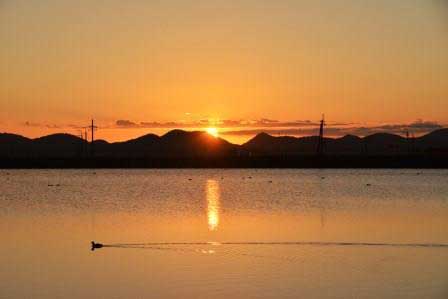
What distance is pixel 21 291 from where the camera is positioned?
59.8 feet

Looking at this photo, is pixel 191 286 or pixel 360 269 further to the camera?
pixel 360 269

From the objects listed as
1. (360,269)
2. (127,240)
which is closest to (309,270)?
(360,269)

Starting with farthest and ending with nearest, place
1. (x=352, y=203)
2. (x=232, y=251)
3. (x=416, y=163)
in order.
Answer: (x=416, y=163) → (x=352, y=203) → (x=232, y=251)

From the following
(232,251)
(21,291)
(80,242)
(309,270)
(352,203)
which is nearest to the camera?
(21,291)

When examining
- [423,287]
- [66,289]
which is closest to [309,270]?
[423,287]

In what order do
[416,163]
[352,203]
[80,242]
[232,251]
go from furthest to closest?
1. [416,163]
2. [352,203]
3. [80,242]
4. [232,251]

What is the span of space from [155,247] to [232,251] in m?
3.02

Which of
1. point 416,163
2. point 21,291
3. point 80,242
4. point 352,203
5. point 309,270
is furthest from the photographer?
point 416,163

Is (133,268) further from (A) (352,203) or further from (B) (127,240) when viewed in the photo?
(A) (352,203)

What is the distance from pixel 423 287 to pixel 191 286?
231 inches

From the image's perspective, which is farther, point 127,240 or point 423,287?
point 127,240

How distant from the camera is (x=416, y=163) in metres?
197

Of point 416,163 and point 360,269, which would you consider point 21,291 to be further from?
point 416,163

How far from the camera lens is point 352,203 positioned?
50.8 m
